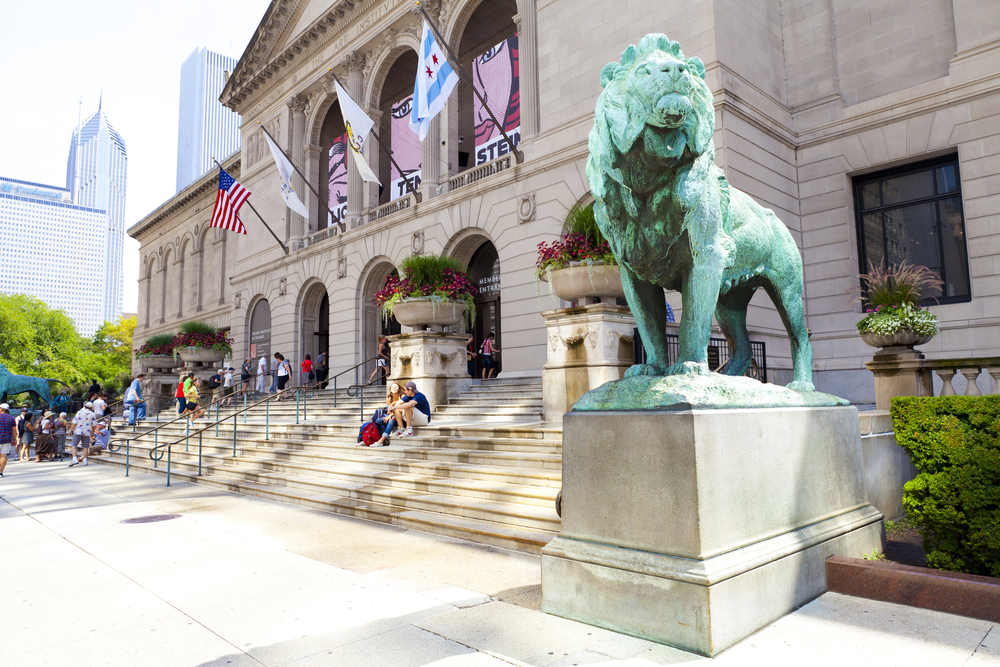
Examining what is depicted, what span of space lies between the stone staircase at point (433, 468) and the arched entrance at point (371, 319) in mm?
8303

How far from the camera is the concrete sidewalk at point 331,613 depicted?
3.39 meters

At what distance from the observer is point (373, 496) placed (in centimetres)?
905

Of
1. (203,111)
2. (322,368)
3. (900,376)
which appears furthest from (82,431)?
(203,111)

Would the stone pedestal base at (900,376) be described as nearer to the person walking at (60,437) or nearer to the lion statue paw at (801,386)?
the lion statue paw at (801,386)

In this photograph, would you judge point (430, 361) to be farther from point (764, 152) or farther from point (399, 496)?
point (764, 152)

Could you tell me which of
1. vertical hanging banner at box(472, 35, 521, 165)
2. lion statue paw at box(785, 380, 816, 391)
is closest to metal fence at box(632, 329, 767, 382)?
lion statue paw at box(785, 380, 816, 391)

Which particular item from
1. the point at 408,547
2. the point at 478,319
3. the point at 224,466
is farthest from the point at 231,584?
the point at 478,319

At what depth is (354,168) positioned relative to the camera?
27.0 m

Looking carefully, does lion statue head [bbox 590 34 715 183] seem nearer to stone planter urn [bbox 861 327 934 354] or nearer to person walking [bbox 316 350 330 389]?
stone planter urn [bbox 861 327 934 354]

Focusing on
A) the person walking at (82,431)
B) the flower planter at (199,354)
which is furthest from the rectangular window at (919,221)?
the flower planter at (199,354)

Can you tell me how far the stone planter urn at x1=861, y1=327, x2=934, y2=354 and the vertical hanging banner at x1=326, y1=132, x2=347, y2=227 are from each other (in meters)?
23.3

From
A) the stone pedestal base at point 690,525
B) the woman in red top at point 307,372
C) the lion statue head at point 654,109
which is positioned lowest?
the stone pedestal base at point 690,525

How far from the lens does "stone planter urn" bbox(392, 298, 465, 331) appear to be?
12695 millimetres

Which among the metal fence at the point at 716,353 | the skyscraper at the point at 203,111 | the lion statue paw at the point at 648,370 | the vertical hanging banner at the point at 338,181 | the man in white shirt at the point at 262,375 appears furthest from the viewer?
the skyscraper at the point at 203,111
